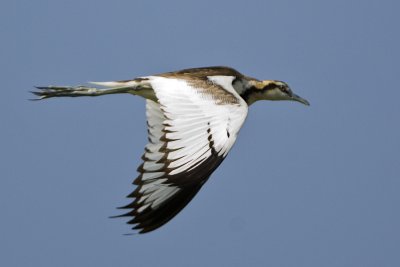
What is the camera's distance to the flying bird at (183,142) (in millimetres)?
12008

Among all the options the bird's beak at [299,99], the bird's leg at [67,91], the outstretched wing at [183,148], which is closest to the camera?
the outstretched wing at [183,148]

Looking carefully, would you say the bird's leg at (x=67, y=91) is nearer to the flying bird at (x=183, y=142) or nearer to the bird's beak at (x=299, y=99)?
the flying bird at (x=183, y=142)

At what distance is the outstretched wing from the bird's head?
334cm

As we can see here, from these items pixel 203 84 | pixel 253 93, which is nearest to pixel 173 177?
pixel 203 84

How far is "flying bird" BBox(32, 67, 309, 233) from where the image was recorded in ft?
39.4

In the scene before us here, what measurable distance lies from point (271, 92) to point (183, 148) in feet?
20.1

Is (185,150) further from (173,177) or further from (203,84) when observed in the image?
(203,84)

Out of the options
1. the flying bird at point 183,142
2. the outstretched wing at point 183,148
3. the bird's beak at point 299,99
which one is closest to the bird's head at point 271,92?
the bird's beak at point 299,99

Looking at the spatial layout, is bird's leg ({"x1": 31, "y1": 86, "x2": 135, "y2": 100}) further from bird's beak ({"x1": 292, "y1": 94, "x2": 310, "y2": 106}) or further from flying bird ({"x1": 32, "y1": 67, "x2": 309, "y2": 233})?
bird's beak ({"x1": 292, "y1": 94, "x2": 310, "y2": 106})

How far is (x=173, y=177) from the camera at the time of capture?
12008mm

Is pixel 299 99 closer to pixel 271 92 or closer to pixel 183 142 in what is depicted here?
pixel 271 92

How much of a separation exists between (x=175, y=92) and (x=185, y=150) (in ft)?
5.88

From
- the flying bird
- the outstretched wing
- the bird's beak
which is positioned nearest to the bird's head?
the bird's beak

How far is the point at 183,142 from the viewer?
12148 millimetres
